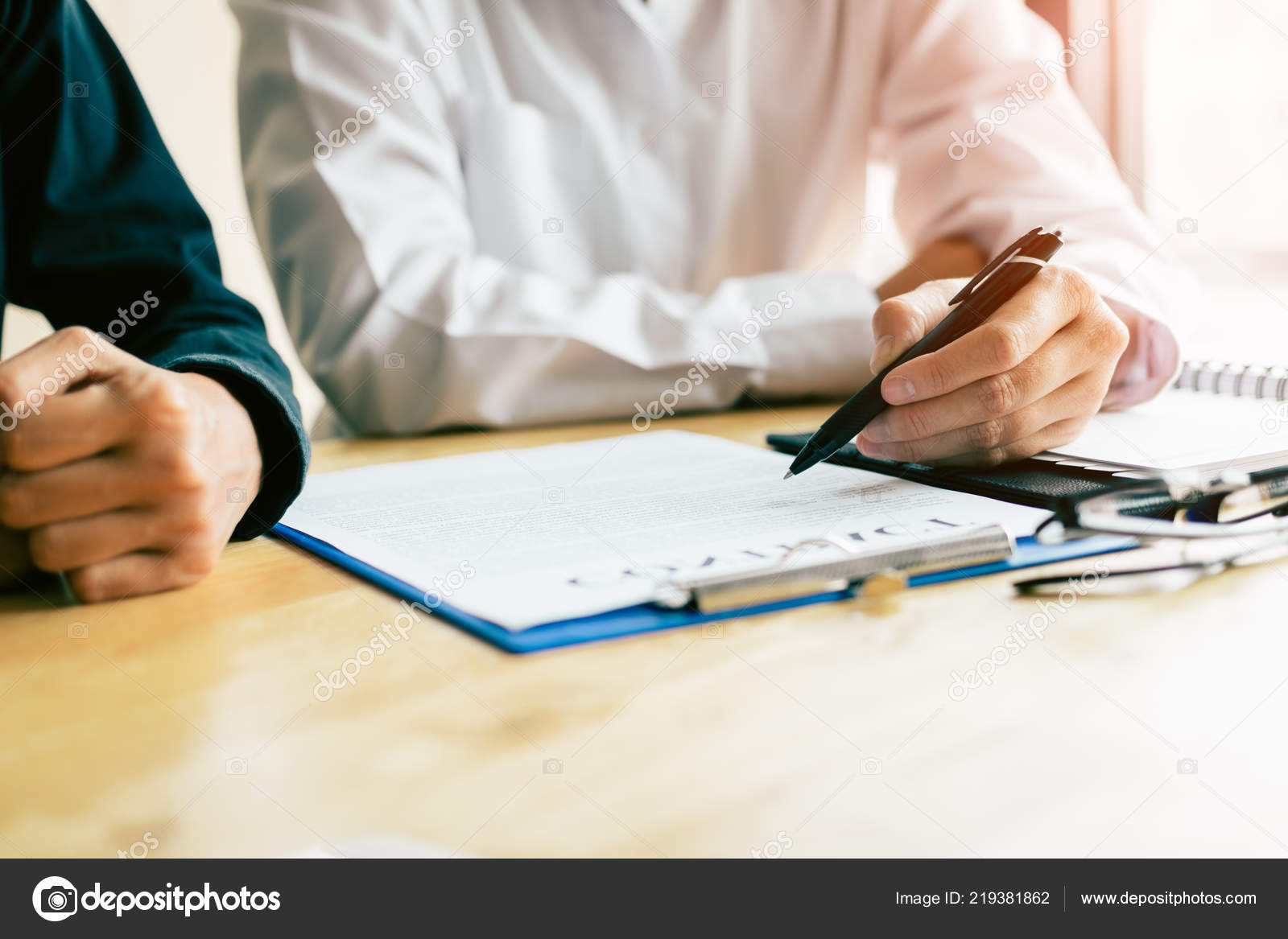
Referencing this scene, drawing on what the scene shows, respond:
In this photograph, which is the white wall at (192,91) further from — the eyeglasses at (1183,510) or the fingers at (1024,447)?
the eyeglasses at (1183,510)

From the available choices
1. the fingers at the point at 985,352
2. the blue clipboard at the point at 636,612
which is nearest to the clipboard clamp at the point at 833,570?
the blue clipboard at the point at 636,612

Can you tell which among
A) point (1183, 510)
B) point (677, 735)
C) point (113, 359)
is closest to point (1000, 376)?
point (1183, 510)

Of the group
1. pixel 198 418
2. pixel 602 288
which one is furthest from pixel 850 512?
pixel 602 288

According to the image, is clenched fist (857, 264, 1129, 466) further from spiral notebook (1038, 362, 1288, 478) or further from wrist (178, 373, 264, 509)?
wrist (178, 373, 264, 509)

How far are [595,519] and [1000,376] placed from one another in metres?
0.27

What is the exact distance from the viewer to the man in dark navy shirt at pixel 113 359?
1.41ft

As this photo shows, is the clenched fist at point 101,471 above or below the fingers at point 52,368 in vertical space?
below

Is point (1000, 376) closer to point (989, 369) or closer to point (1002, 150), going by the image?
point (989, 369)

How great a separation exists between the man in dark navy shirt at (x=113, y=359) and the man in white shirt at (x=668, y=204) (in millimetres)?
249

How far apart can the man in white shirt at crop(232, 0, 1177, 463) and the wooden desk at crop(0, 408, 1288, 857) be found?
0.84 feet

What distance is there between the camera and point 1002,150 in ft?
3.55

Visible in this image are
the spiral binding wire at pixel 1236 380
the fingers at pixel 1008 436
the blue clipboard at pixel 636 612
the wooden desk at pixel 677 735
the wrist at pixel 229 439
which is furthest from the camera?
the spiral binding wire at pixel 1236 380
